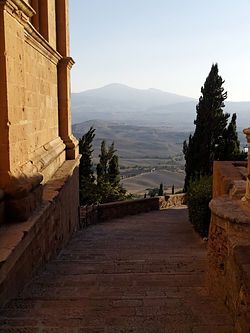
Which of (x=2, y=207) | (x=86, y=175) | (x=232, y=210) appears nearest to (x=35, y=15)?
(x=2, y=207)

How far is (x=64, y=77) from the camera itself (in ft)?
37.7

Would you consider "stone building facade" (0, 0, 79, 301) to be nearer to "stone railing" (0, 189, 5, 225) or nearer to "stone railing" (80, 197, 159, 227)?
"stone railing" (0, 189, 5, 225)

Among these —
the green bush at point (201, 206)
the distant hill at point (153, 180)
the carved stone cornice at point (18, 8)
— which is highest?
the carved stone cornice at point (18, 8)

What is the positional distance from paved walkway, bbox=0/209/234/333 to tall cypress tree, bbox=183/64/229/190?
14936mm

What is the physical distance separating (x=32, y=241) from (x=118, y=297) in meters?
1.46

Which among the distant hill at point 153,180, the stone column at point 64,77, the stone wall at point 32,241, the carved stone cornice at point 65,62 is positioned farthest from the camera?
the distant hill at point 153,180

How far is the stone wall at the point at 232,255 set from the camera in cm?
336

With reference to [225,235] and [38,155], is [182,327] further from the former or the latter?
[38,155]

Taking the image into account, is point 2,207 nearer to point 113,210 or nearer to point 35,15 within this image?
point 35,15

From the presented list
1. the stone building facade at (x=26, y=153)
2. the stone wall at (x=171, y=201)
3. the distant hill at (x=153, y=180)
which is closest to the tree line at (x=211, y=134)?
the stone wall at (x=171, y=201)

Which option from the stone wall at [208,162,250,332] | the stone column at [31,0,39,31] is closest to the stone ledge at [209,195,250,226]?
the stone wall at [208,162,250,332]

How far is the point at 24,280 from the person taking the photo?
4879mm

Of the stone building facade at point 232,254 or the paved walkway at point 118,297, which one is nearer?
the stone building facade at point 232,254

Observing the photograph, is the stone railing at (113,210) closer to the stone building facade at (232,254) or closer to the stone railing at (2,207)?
the stone railing at (2,207)
